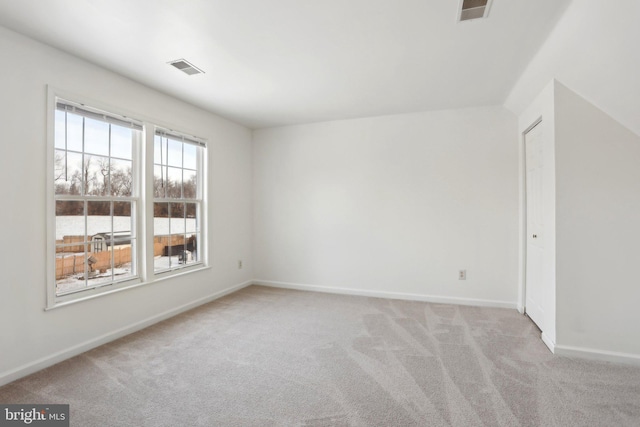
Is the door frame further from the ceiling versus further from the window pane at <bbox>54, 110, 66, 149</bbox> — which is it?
the window pane at <bbox>54, 110, 66, 149</bbox>

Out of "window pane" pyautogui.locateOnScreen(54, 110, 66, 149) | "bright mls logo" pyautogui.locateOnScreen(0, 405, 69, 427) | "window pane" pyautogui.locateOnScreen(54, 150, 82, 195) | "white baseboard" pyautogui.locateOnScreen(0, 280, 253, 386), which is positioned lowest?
"bright mls logo" pyautogui.locateOnScreen(0, 405, 69, 427)

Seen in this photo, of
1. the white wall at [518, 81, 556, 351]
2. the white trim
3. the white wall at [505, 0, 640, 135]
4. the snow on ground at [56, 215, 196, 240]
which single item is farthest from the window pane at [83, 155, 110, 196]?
the white trim

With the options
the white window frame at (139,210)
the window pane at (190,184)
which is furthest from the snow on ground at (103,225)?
the window pane at (190,184)

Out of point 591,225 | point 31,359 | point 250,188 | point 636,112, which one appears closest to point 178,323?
point 31,359

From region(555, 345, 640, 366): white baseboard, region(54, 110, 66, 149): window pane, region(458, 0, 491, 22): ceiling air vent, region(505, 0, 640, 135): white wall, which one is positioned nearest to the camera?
region(505, 0, 640, 135): white wall

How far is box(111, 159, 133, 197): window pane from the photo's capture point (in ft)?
9.84

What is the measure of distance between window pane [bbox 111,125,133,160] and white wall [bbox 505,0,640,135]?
3.84 m

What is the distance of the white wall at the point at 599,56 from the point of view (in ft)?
5.68

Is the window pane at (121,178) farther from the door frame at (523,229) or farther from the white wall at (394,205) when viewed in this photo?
the door frame at (523,229)

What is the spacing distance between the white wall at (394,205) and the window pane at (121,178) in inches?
83.3

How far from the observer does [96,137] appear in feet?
9.33

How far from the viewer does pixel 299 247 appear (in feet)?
15.7

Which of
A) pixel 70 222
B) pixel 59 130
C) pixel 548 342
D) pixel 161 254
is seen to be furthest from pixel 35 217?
pixel 548 342

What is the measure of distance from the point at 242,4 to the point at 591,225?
10.4ft
